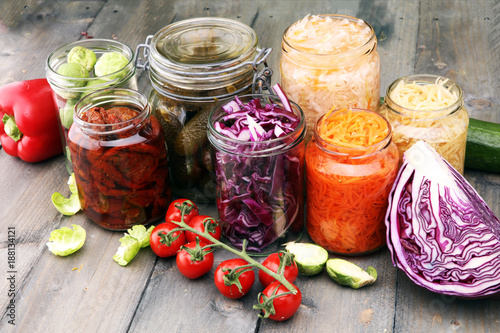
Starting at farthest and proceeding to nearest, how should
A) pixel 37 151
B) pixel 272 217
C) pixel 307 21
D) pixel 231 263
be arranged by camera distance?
pixel 37 151 < pixel 307 21 < pixel 272 217 < pixel 231 263

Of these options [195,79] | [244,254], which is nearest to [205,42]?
[195,79]

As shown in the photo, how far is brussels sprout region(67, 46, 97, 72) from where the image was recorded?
2.63m

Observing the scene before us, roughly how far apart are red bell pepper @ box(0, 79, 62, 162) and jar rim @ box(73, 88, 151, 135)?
1.53 feet

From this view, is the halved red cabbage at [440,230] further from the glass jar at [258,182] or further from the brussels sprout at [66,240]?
the brussels sprout at [66,240]

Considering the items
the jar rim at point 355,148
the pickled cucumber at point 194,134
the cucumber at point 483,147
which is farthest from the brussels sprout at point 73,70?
the cucumber at point 483,147

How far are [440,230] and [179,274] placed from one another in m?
0.98

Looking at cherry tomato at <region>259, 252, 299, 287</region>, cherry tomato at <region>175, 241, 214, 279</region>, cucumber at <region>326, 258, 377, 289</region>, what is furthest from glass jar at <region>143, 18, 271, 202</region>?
cucumber at <region>326, 258, 377, 289</region>

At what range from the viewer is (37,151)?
285cm

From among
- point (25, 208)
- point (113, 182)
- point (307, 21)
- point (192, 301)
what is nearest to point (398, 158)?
point (307, 21)

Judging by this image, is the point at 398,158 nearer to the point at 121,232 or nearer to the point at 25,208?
the point at 121,232

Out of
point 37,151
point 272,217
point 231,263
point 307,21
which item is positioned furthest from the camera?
point 37,151

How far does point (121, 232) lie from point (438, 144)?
52.0 inches

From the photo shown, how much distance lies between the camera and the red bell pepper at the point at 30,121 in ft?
9.31

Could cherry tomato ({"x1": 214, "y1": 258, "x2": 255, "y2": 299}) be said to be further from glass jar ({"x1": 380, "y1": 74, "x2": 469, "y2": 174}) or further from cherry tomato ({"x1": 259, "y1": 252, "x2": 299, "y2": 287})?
glass jar ({"x1": 380, "y1": 74, "x2": 469, "y2": 174})
